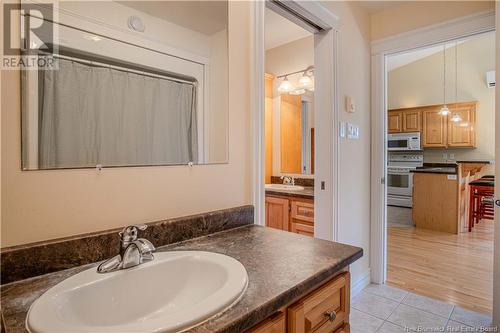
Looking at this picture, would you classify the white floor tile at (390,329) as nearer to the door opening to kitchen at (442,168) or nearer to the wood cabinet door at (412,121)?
the door opening to kitchen at (442,168)

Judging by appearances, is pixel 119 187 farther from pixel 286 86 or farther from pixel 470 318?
pixel 286 86

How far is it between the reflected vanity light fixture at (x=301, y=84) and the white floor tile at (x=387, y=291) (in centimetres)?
206

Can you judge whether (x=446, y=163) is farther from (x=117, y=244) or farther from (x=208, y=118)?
(x=117, y=244)

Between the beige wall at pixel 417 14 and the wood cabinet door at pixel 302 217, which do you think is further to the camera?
the wood cabinet door at pixel 302 217

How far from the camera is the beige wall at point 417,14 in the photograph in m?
2.01

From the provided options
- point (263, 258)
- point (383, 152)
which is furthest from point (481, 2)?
point (263, 258)

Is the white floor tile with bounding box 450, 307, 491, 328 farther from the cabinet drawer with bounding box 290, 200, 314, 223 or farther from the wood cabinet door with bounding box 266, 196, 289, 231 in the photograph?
the wood cabinet door with bounding box 266, 196, 289, 231

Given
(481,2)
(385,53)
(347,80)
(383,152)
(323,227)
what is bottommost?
(323,227)

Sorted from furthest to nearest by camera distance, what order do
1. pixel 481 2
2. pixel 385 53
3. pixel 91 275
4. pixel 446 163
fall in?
pixel 446 163 → pixel 385 53 → pixel 481 2 → pixel 91 275

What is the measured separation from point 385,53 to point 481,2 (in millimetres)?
671

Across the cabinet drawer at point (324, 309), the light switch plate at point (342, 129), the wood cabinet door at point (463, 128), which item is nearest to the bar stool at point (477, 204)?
the wood cabinet door at point (463, 128)

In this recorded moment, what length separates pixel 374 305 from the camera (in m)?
2.13

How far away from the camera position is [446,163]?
20.9 ft

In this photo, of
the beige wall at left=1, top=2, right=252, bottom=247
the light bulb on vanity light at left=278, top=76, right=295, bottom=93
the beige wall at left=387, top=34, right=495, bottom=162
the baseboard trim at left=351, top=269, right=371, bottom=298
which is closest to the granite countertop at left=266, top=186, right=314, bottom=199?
the baseboard trim at left=351, top=269, right=371, bottom=298
